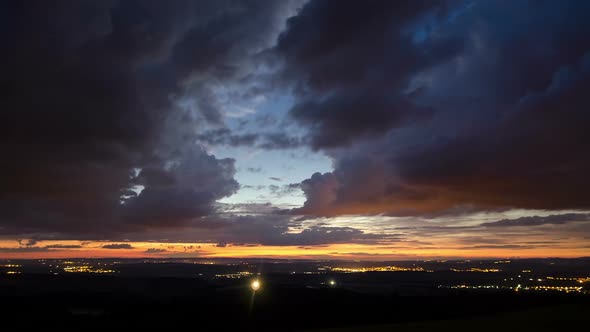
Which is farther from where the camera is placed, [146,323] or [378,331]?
[146,323]

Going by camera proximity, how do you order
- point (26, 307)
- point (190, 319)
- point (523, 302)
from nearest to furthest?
point (190, 319) < point (26, 307) < point (523, 302)

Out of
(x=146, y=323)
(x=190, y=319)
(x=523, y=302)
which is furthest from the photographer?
(x=523, y=302)

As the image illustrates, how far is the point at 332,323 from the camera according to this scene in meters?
70.8

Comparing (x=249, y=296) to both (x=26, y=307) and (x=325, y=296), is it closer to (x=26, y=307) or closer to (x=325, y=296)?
(x=325, y=296)

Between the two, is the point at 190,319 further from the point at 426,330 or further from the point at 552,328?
the point at 552,328

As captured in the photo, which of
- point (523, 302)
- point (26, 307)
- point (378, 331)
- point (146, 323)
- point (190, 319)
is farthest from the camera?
point (523, 302)

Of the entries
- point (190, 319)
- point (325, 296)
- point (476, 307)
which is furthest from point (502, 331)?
point (325, 296)

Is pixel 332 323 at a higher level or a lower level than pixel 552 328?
lower

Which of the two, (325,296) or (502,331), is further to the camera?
(325,296)

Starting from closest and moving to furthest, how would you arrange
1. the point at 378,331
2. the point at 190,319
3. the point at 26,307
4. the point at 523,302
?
the point at 378,331 < the point at 190,319 < the point at 26,307 < the point at 523,302

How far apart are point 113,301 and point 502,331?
292 feet

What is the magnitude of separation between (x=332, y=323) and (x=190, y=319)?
2273cm

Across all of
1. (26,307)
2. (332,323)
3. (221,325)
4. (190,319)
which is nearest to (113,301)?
(26,307)

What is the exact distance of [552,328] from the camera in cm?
4172
